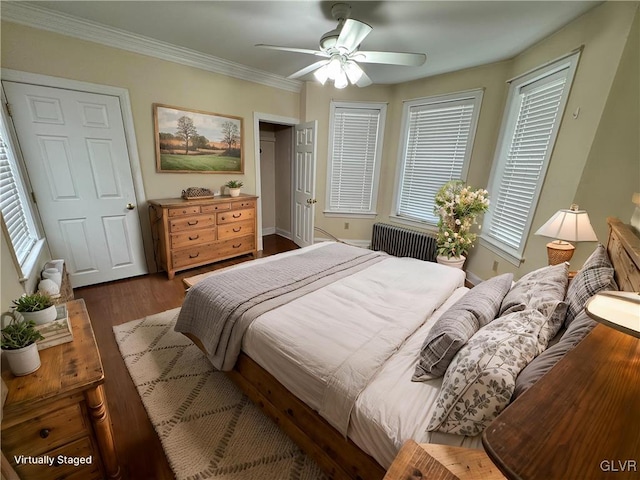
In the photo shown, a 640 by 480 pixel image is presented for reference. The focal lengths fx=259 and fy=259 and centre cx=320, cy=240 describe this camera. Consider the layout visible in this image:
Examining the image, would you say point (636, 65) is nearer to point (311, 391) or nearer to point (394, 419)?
point (394, 419)

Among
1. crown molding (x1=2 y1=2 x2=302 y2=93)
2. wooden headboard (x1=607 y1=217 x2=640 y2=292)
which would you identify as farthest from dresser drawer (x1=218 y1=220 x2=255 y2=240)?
wooden headboard (x1=607 y1=217 x2=640 y2=292)

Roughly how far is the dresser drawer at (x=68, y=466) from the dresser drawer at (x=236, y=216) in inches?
104

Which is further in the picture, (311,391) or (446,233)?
(446,233)

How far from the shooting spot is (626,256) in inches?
44.6

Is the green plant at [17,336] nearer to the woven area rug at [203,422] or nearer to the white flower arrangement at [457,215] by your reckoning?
the woven area rug at [203,422]

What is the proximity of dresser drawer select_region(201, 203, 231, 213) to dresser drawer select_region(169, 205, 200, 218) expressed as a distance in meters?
0.09

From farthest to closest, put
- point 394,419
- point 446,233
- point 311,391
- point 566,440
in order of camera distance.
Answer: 1. point 446,233
2. point 311,391
3. point 394,419
4. point 566,440

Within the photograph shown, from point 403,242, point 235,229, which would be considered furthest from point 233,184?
point 403,242

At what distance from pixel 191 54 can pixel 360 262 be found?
312cm

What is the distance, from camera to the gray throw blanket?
1528 mm

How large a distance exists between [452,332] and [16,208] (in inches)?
129

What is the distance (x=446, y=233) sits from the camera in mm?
3105

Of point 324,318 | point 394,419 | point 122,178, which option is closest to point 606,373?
point 394,419

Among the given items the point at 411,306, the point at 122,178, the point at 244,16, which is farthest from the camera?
the point at 122,178
